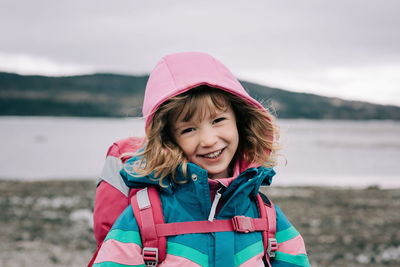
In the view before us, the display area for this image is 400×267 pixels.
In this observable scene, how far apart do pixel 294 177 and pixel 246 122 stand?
19094mm

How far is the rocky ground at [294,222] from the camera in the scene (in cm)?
698

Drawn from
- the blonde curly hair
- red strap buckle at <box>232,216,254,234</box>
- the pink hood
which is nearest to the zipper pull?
red strap buckle at <box>232,216,254,234</box>

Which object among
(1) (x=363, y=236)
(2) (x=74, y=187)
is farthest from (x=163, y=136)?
(2) (x=74, y=187)

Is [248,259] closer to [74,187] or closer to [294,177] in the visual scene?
[74,187]

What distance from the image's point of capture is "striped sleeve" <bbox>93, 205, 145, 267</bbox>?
212 centimetres

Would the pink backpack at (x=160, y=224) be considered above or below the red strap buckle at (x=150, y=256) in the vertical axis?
above

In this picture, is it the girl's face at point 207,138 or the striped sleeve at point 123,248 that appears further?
the girl's face at point 207,138

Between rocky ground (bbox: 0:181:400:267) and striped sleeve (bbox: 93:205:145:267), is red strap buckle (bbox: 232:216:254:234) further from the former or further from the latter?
rocky ground (bbox: 0:181:400:267)

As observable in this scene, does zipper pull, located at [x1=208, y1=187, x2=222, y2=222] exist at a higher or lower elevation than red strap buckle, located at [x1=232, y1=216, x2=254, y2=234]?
higher

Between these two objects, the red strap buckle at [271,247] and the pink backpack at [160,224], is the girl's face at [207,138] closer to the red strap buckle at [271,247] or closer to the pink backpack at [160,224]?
the pink backpack at [160,224]

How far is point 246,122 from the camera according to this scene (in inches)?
112

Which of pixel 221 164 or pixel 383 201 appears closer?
pixel 221 164

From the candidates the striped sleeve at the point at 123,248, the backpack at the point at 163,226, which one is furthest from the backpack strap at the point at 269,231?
the striped sleeve at the point at 123,248

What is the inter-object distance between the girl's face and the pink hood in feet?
0.53
